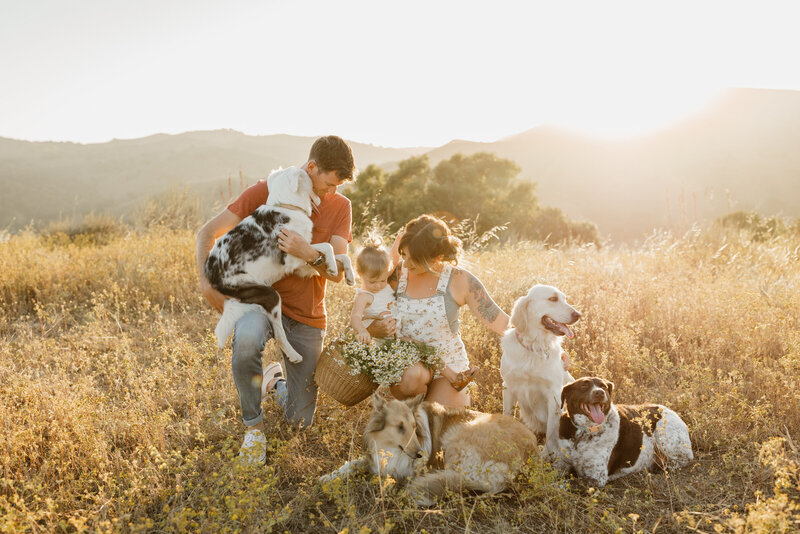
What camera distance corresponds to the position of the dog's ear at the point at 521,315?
3552 mm

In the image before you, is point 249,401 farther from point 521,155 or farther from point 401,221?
point 521,155

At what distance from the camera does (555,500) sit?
114 inches

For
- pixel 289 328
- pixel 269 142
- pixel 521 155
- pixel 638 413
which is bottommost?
pixel 638 413

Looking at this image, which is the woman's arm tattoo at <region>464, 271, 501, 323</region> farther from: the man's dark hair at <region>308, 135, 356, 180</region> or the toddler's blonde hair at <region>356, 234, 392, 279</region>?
the man's dark hair at <region>308, 135, 356, 180</region>

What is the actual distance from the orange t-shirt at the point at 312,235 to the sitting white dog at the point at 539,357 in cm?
157

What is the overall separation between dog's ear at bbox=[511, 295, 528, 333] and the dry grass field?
3.03ft

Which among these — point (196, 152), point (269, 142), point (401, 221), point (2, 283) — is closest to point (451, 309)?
point (2, 283)

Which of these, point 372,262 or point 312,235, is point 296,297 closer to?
point 312,235

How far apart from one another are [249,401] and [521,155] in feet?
228

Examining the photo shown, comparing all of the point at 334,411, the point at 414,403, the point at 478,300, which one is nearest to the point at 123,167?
the point at 334,411

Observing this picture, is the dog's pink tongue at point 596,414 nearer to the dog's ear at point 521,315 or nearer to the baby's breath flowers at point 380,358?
the dog's ear at point 521,315

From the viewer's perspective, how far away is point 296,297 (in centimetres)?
391

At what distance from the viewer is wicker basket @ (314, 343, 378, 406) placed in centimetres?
343

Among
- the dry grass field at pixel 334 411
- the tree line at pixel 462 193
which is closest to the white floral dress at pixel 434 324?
the dry grass field at pixel 334 411
